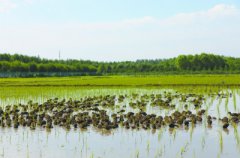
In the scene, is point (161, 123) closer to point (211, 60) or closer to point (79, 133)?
point (79, 133)

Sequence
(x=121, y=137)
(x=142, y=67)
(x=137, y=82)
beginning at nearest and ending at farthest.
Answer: (x=121, y=137) < (x=137, y=82) < (x=142, y=67)

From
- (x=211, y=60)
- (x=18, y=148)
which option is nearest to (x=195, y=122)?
(x=18, y=148)

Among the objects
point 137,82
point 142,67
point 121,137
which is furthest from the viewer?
point 142,67

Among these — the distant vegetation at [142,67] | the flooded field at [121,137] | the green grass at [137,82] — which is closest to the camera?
the flooded field at [121,137]

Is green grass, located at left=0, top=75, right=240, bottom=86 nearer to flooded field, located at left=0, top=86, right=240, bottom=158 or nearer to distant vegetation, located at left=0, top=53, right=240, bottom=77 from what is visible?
flooded field, located at left=0, top=86, right=240, bottom=158

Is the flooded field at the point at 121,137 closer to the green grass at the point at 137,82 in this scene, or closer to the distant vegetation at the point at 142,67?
the green grass at the point at 137,82

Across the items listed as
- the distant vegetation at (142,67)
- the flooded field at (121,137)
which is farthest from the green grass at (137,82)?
the distant vegetation at (142,67)

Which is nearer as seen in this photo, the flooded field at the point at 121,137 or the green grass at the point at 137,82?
the flooded field at the point at 121,137

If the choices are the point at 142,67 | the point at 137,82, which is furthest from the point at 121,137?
the point at 142,67

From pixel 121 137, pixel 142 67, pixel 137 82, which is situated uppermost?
pixel 142 67

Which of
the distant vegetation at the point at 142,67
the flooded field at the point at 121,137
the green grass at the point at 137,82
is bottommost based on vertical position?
the flooded field at the point at 121,137

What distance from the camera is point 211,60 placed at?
11531 centimetres

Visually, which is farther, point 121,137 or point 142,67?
point 142,67

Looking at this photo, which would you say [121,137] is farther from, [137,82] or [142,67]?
[142,67]
